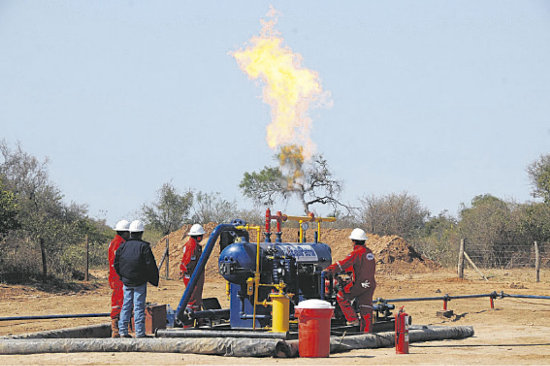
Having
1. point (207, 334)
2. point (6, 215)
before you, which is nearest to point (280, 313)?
point (207, 334)

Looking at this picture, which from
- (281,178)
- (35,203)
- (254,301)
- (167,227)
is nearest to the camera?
(254,301)

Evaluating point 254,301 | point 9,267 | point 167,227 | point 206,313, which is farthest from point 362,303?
point 167,227

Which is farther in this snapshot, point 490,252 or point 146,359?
point 490,252

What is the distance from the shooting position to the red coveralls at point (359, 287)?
14.4 m

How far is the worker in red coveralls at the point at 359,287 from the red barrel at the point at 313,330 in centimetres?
226

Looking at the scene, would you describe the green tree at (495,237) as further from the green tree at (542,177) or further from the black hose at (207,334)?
the black hose at (207,334)

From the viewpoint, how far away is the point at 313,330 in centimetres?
1203

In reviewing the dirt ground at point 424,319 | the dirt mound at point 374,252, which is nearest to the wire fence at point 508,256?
the dirt ground at point 424,319

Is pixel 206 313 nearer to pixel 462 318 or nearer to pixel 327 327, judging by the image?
pixel 327 327

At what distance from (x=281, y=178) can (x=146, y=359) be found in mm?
35374

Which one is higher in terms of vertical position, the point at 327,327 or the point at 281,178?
the point at 281,178

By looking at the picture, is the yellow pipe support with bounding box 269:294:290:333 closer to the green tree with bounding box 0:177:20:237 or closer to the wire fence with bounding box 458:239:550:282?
the green tree with bounding box 0:177:20:237

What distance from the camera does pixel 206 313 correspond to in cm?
1512

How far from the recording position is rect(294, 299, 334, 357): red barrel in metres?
12.0
